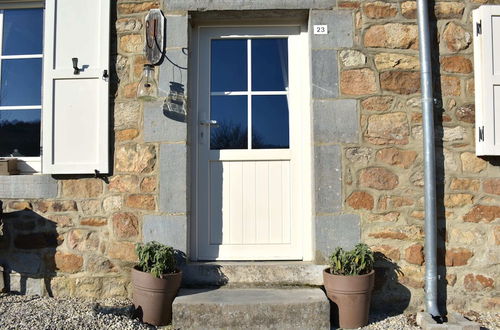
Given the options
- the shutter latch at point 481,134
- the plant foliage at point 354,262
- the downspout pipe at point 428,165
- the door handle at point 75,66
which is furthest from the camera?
the door handle at point 75,66

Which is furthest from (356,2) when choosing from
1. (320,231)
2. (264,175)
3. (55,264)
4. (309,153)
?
(55,264)

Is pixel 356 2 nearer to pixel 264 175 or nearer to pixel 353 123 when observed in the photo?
pixel 353 123

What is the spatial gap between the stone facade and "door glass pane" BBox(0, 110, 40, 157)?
347 millimetres

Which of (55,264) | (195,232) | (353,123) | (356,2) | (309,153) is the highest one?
(356,2)

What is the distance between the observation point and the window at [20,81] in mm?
3852

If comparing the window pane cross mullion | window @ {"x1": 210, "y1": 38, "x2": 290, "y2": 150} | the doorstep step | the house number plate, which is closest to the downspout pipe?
the house number plate

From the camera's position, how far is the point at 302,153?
3.74 meters

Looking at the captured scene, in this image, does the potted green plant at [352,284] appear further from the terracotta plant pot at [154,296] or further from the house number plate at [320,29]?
the house number plate at [320,29]

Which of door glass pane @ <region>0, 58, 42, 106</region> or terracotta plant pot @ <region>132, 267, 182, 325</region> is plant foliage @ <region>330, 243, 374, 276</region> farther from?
door glass pane @ <region>0, 58, 42, 106</region>

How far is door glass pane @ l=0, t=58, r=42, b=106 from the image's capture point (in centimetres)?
389

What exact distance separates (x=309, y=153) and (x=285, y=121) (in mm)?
377

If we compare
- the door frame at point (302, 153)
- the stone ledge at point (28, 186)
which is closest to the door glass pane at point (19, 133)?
the stone ledge at point (28, 186)

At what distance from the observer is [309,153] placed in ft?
12.1

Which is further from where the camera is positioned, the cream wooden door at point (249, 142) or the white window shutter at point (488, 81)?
the cream wooden door at point (249, 142)
